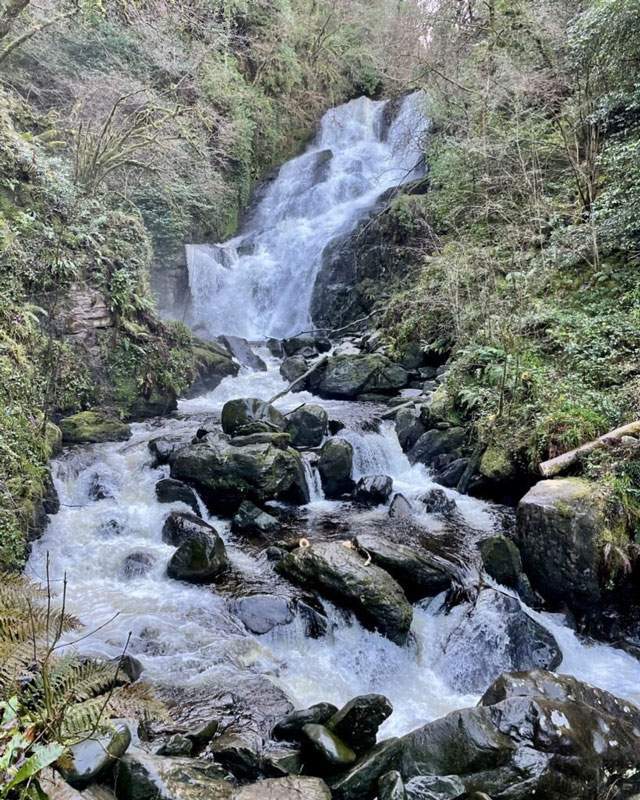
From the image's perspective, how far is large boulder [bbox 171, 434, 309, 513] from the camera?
815 centimetres

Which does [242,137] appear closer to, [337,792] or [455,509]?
[455,509]

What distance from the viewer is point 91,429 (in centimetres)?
987

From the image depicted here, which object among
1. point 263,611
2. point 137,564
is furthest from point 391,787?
point 137,564

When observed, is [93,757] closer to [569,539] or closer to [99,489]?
[569,539]

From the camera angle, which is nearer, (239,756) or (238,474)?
(239,756)

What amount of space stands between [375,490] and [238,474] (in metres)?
2.19

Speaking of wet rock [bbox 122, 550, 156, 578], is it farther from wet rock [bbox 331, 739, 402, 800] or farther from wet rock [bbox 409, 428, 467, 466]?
wet rock [bbox 409, 428, 467, 466]

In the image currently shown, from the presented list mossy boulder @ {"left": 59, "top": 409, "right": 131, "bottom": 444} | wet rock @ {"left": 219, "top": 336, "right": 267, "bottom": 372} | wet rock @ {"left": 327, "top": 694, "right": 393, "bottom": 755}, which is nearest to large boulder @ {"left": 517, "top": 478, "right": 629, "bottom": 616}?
wet rock @ {"left": 327, "top": 694, "right": 393, "bottom": 755}

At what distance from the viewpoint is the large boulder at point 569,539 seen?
5754 millimetres

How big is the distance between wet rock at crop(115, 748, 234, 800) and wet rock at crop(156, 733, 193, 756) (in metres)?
0.30

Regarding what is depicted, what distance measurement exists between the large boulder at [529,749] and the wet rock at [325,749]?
306 millimetres

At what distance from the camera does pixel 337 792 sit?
145 inches

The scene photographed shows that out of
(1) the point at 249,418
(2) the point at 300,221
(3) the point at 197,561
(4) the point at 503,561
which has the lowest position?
(4) the point at 503,561


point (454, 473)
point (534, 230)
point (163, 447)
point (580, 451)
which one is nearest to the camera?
point (580, 451)
